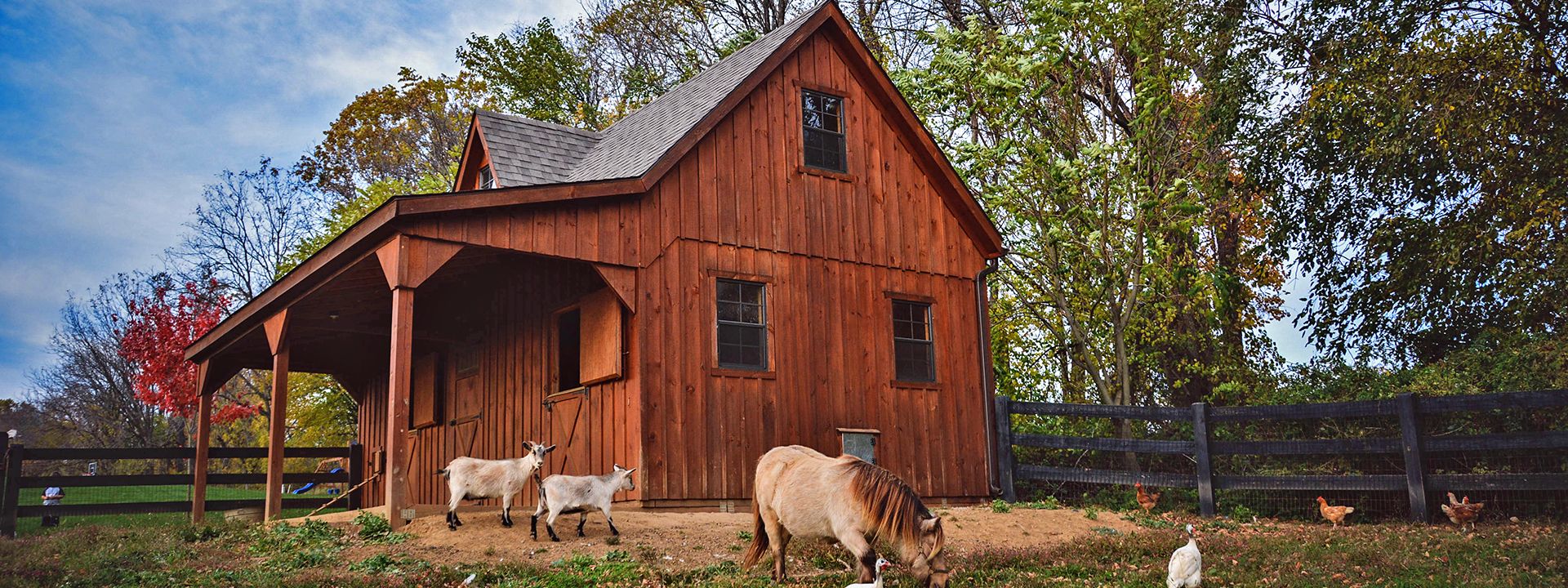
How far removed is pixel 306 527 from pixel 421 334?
22.6ft

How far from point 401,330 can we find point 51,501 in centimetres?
1145

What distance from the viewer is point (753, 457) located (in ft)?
44.7

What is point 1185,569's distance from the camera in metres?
8.55

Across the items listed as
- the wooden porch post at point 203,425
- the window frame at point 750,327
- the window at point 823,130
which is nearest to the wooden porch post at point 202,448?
the wooden porch post at point 203,425

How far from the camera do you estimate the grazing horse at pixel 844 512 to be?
780 centimetres

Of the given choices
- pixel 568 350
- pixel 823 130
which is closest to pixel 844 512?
pixel 568 350

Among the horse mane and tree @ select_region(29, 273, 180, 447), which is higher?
tree @ select_region(29, 273, 180, 447)

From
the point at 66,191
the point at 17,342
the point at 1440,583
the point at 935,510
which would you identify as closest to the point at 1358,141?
the point at 935,510

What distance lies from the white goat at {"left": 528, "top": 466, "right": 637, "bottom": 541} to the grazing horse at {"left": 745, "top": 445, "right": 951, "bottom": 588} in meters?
2.33

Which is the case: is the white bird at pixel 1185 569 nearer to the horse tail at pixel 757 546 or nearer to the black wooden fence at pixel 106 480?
the horse tail at pixel 757 546

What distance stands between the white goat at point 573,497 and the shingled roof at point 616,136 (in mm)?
4421

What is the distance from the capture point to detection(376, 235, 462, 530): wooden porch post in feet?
36.1

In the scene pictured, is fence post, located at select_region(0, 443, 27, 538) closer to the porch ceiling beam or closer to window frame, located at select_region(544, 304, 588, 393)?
window frame, located at select_region(544, 304, 588, 393)

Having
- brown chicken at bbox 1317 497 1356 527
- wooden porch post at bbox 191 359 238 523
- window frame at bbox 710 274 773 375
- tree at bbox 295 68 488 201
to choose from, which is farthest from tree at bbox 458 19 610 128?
brown chicken at bbox 1317 497 1356 527
